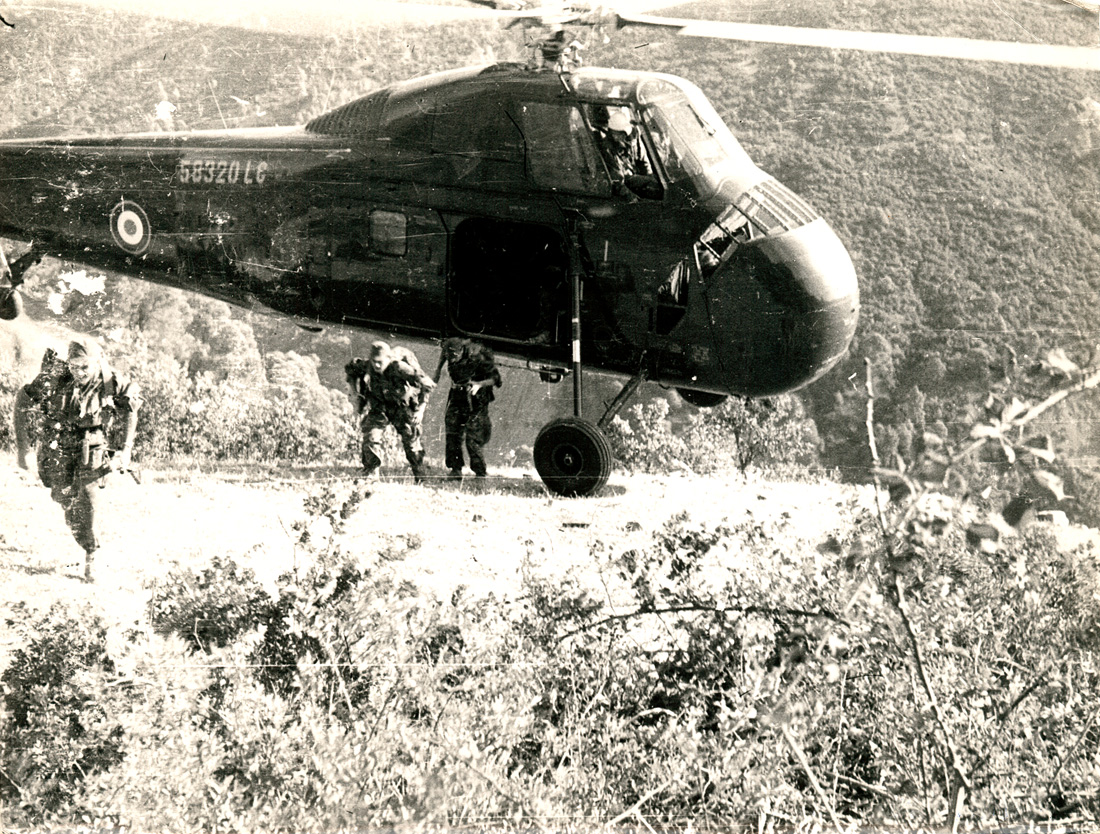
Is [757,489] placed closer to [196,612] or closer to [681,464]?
[681,464]

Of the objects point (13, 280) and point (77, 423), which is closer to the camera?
point (77, 423)

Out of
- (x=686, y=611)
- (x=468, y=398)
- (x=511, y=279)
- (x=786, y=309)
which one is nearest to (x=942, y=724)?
(x=686, y=611)

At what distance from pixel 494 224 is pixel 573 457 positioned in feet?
3.93

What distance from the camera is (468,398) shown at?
5258 millimetres

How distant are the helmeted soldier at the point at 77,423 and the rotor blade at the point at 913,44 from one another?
2893 mm

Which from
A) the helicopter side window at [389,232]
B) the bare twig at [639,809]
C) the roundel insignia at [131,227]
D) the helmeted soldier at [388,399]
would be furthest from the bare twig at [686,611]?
the roundel insignia at [131,227]

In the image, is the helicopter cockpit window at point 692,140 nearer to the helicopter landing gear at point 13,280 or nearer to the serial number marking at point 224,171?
the serial number marking at point 224,171

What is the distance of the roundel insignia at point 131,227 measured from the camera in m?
5.39

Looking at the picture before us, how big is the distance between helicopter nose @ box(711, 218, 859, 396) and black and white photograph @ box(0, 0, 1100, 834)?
0.02 m

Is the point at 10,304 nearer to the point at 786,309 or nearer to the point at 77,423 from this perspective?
the point at 77,423

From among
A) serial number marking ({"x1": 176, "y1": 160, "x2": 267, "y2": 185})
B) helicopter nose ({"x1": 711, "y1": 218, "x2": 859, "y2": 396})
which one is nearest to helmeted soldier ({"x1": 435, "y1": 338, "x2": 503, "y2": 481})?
helicopter nose ({"x1": 711, "y1": 218, "x2": 859, "y2": 396})

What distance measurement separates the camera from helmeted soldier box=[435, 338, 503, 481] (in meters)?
5.12

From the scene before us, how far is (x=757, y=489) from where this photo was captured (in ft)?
15.4

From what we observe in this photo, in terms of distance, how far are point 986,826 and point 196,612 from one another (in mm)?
3262
